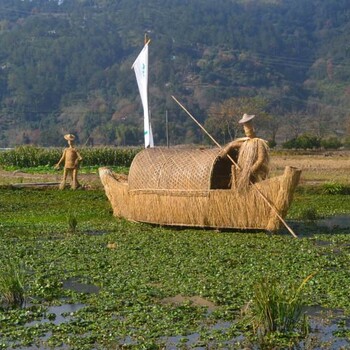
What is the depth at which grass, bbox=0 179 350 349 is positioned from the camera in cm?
854

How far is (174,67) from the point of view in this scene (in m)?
124

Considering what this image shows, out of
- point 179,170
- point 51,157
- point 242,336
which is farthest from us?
point 51,157

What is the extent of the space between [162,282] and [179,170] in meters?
6.35

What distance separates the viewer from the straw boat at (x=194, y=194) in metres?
15.3

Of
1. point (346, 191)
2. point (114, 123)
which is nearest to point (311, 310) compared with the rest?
point (346, 191)

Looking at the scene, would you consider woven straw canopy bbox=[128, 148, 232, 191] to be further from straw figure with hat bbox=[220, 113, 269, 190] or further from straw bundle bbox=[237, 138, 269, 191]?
straw bundle bbox=[237, 138, 269, 191]

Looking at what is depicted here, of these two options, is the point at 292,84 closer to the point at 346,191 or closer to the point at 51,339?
the point at 346,191

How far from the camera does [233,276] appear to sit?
11.1m

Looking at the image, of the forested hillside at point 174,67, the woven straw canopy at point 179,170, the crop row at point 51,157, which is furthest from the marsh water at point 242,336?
the forested hillside at point 174,67

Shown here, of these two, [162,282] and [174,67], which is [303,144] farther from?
[174,67]

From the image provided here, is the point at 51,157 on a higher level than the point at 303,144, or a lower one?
higher

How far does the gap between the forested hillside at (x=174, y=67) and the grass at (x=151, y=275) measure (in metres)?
54.4

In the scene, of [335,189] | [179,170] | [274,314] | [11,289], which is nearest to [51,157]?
[335,189]

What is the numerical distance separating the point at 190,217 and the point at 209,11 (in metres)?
148
